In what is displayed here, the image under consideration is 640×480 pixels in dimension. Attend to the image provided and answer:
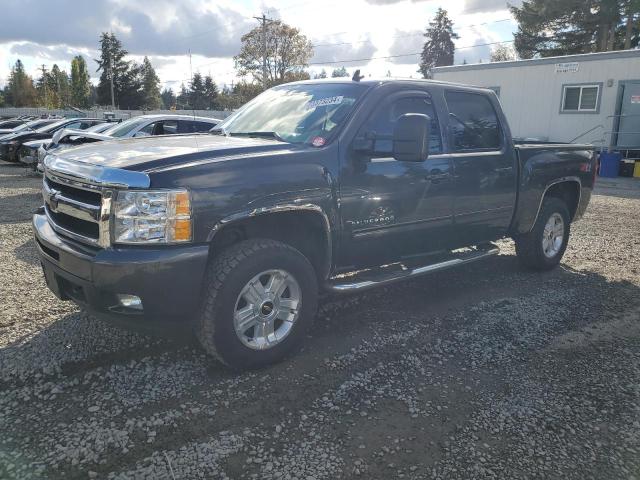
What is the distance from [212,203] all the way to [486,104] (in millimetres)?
3402

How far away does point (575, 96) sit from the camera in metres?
18.9

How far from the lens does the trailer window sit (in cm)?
1841

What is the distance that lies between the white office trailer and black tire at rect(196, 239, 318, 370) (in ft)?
56.4

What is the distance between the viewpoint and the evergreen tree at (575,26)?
34.8 meters

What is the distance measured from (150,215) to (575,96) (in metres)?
Result: 19.3

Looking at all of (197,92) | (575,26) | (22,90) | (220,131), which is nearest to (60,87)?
(22,90)

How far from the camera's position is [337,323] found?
4602mm

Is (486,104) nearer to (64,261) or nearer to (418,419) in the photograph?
(418,419)

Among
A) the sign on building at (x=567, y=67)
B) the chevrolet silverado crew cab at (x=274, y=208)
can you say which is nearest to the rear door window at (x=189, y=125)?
the chevrolet silverado crew cab at (x=274, y=208)

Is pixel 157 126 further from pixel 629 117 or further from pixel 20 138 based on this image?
pixel 629 117

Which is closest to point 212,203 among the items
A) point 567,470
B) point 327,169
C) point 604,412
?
point 327,169

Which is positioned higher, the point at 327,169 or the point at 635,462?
the point at 327,169

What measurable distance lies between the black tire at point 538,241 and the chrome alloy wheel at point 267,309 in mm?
3374

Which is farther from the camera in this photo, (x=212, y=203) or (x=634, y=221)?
(x=634, y=221)
